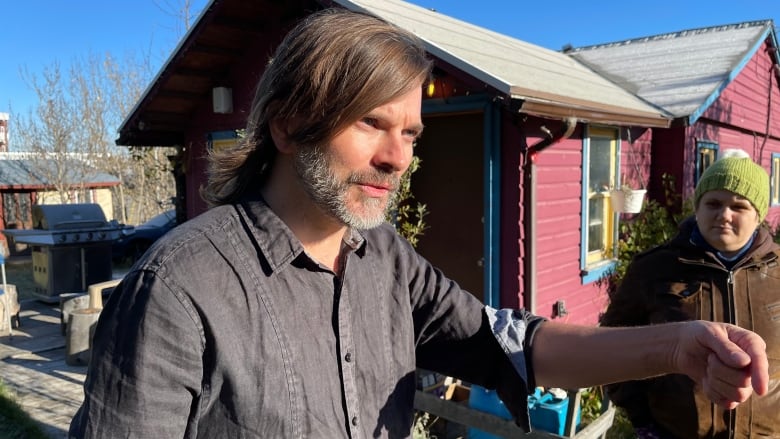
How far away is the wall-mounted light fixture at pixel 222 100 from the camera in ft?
24.2

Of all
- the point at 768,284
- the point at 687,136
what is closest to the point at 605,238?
the point at 687,136

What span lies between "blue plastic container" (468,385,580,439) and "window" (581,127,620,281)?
2870 millimetres

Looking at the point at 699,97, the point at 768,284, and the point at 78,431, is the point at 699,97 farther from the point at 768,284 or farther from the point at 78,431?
the point at 78,431

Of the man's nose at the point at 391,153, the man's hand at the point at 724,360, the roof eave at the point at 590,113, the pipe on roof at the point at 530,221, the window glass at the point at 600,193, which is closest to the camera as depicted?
the man's hand at the point at 724,360

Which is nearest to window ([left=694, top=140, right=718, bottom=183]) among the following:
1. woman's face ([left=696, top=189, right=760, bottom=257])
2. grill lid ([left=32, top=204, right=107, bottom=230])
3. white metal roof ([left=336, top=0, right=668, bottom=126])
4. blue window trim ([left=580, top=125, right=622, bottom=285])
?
white metal roof ([left=336, top=0, right=668, bottom=126])

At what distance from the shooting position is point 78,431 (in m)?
1.07

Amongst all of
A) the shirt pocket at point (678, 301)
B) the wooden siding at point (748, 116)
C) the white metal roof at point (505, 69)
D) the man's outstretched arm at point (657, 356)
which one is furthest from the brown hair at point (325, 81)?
the wooden siding at point (748, 116)

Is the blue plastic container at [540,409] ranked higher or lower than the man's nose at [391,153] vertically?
lower

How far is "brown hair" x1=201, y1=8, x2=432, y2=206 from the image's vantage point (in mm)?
1372

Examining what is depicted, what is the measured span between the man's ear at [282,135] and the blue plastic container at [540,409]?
2.40 meters

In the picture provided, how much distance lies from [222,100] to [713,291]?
6.33 meters

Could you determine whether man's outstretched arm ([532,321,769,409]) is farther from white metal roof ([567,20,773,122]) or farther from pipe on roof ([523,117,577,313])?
white metal roof ([567,20,773,122])

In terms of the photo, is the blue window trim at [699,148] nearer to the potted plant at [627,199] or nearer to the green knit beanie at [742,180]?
the potted plant at [627,199]

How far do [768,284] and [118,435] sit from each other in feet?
8.47
